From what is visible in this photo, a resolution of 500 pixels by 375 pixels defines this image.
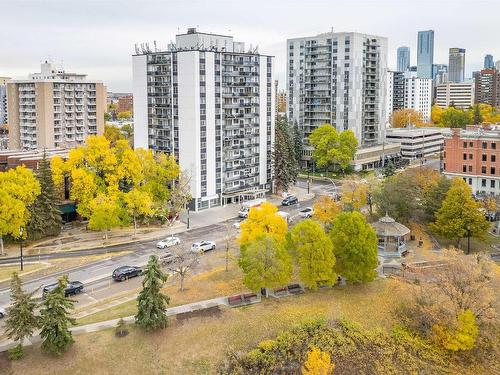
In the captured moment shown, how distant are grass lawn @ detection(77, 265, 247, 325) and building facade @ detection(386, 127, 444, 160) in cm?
8013

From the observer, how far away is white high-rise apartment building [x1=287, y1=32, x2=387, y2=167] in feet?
359

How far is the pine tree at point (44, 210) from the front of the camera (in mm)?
60625

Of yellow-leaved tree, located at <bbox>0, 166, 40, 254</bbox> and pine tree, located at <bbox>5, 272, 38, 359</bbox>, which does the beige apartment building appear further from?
pine tree, located at <bbox>5, 272, 38, 359</bbox>

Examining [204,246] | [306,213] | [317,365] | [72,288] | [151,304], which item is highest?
[306,213]

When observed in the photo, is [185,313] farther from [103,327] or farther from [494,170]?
[494,170]

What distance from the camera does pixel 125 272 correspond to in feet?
166

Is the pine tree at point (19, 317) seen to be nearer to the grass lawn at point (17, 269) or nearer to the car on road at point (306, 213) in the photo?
the grass lawn at point (17, 269)

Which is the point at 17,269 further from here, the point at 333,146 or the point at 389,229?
the point at 333,146

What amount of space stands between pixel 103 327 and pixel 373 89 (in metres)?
88.0

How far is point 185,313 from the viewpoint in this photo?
4325 cm

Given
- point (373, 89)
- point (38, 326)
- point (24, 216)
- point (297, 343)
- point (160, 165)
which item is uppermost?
point (373, 89)

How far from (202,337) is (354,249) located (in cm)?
1504

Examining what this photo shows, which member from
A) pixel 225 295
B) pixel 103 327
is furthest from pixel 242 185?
pixel 103 327

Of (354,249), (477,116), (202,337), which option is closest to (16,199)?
(202,337)
